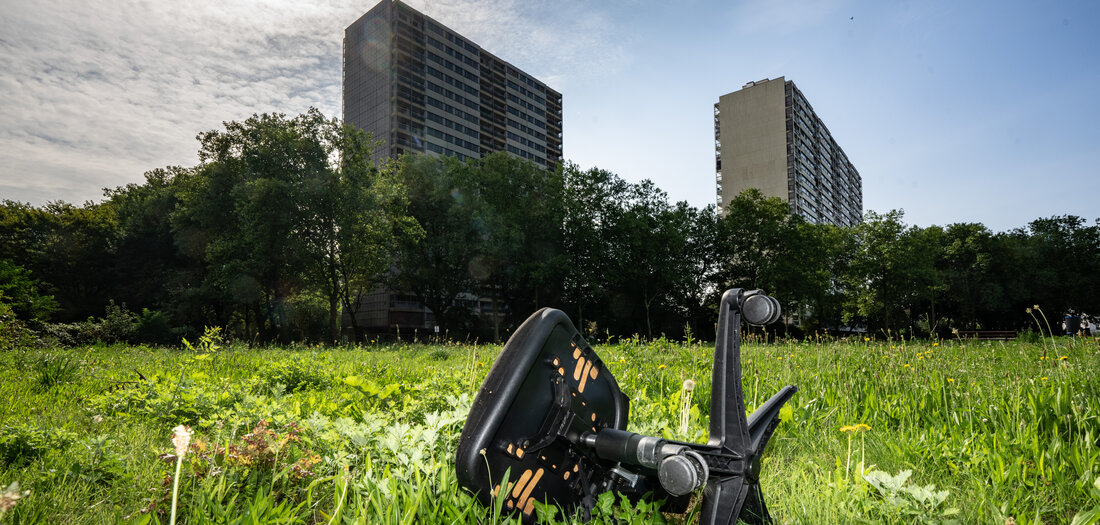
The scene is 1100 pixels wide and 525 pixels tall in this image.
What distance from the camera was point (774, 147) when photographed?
8606 cm

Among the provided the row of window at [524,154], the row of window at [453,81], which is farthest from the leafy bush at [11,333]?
the row of window at [524,154]

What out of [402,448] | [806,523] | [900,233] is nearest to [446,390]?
[402,448]

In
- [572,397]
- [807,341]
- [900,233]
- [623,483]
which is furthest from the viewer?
[900,233]

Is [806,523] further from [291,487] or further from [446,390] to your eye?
[446,390]

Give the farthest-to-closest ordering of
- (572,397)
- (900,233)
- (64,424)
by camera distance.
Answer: (900,233) → (64,424) → (572,397)

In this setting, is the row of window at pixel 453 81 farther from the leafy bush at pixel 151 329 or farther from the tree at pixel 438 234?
the leafy bush at pixel 151 329

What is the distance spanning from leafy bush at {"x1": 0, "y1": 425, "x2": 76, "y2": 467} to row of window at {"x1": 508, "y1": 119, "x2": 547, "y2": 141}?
86250 mm

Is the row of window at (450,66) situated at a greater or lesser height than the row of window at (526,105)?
greater

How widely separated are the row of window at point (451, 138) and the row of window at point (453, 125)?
1311 mm

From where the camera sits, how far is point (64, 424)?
344 centimetres

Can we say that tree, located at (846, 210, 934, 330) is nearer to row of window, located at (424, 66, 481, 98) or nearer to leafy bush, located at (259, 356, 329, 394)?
leafy bush, located at (259, 356, 329, 394)

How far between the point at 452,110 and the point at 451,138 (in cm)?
432

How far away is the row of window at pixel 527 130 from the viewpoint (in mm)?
86219

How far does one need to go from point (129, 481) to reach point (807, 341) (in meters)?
9.08
